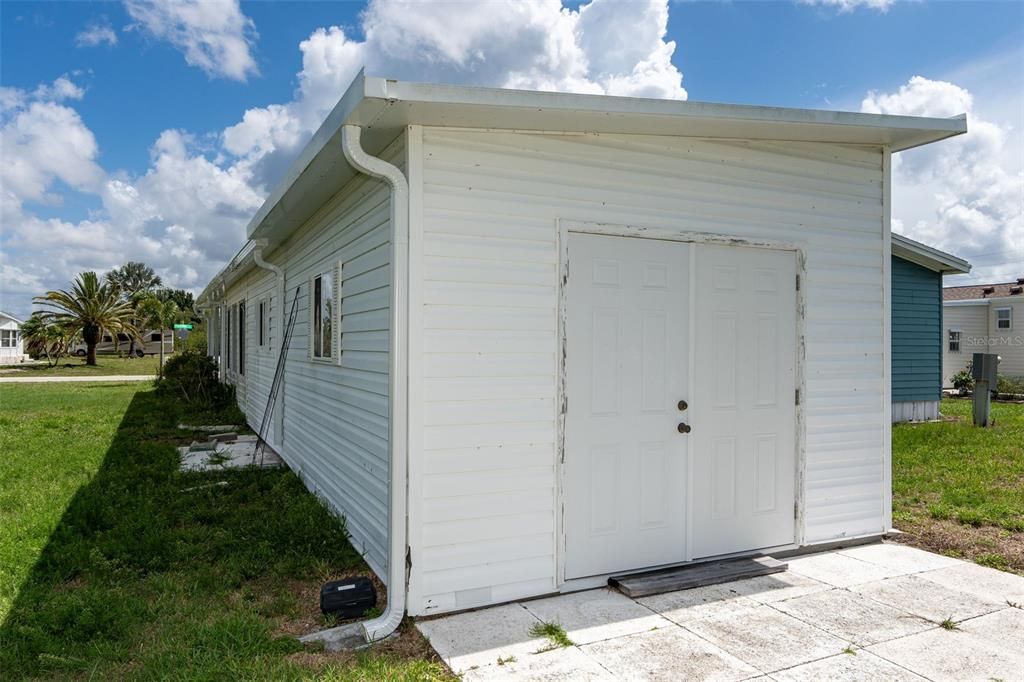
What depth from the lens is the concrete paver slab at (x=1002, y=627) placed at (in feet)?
10.1

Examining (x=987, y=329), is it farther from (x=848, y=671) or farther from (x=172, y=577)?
(x=172, y=577)

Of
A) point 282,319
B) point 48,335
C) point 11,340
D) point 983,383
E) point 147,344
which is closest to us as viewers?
point 282,319

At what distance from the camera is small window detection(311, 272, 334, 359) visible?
5373 millimetres

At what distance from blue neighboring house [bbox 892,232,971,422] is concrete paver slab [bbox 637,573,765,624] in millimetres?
10046

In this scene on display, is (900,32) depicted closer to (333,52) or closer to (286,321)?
(333,52)

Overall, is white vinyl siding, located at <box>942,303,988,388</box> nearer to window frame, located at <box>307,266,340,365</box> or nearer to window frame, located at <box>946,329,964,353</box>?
window frame, located at <box>946,329,964,353</box>

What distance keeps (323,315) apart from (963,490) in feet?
20.2

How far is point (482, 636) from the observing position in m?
3.12

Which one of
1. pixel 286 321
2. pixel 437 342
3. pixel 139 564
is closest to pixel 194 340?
pixel 286 321

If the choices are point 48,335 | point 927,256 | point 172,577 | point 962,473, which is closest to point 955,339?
point 927,256

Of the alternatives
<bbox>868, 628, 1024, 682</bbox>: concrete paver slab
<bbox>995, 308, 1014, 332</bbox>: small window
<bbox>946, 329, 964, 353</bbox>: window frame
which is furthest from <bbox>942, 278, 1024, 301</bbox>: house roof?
<bbox>868, 628, 1024, 682</bbox>: concrete paver slab

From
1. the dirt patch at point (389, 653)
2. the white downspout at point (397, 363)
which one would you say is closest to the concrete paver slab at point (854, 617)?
the dirt patch at point (389, 653)

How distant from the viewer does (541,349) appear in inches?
145

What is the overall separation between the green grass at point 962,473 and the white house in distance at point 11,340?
4213 cm
